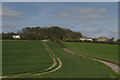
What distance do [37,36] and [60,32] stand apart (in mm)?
21854

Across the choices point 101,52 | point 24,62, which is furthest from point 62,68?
point 101,52

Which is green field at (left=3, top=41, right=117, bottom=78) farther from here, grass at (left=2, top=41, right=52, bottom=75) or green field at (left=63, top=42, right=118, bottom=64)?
green field at (left=63, top=42, right=118, bottom=64)

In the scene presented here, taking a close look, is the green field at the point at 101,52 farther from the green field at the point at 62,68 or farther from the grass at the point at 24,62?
the grass at the point at 24,62

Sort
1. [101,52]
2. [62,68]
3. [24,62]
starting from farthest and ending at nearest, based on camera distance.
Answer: [101,52] < [24,62] < [62,68]

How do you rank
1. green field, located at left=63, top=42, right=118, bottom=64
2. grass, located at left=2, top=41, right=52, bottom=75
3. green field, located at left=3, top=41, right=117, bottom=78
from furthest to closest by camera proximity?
1. green field, located at left=63, top=42, right=118, bottom=64
2. grass, located at left=2, top=41, right=52, bottom=75
3. green field, located at left=3, top=41, right=117, bottom=78

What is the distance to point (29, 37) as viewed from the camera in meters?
64.8

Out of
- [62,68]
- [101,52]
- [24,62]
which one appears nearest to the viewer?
[62,68]

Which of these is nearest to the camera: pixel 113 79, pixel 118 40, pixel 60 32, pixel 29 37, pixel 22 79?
pixel 22 79

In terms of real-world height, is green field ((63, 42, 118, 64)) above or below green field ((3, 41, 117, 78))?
below

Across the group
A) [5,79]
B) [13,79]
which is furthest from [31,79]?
[5,79]

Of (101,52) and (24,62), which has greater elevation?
(24,62)

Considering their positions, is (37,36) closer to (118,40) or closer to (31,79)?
(118,40)

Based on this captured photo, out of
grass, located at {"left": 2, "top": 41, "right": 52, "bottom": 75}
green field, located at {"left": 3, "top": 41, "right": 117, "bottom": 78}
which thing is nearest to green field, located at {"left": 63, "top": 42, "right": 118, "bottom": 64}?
green field, located at {"left": 3, "top": 41, "right": 117, "bottom": 78}

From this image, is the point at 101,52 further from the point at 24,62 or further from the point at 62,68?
the point at 62,68
